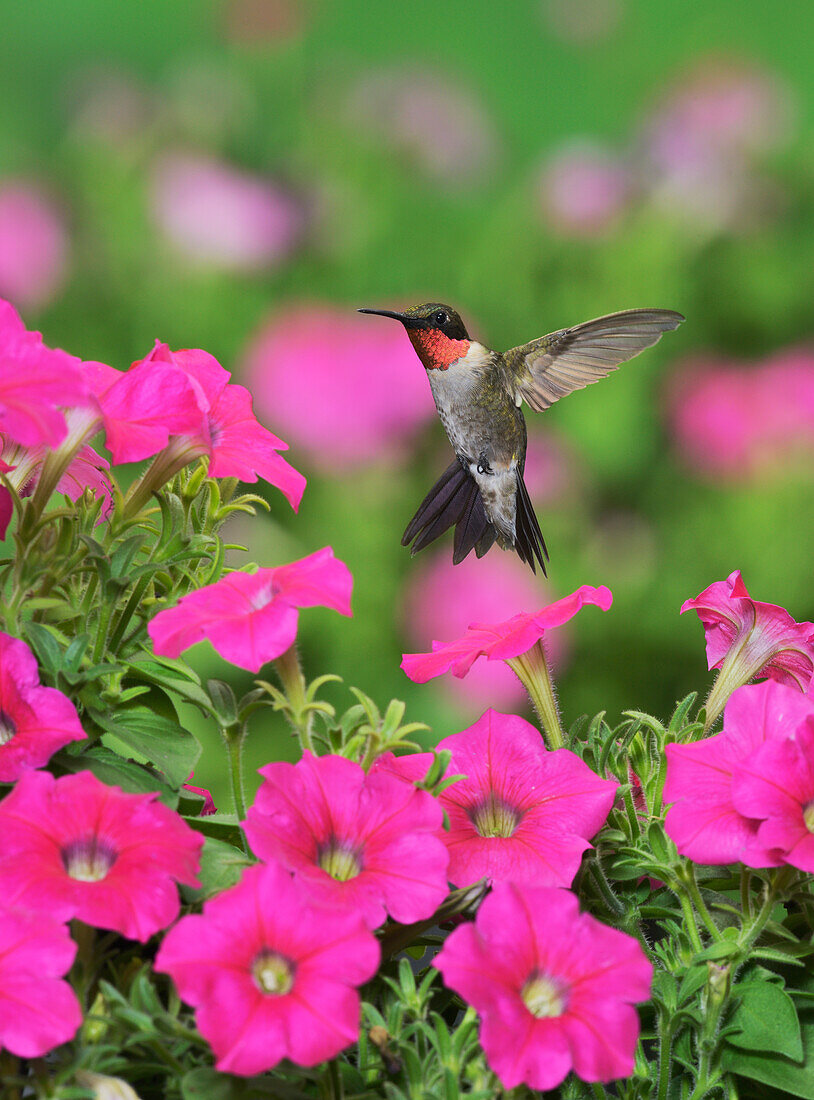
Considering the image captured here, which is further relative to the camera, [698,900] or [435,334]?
[435,334]

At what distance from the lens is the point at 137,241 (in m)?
1.52

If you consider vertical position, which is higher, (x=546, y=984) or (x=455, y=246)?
(x=546, y=984)

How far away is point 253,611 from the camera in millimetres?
360

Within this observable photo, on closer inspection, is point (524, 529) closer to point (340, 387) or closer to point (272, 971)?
point (272, 971)

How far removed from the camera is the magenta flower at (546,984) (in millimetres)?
296

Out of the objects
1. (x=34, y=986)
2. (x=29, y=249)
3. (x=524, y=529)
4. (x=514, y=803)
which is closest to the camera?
(x=34, y=986)

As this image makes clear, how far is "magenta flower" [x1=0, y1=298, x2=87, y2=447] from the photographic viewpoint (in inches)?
12.7

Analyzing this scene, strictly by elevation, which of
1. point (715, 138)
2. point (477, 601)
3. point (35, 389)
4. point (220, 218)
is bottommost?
point (477, 601)

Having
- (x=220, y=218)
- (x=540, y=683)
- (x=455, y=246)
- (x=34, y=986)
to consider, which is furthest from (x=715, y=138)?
(x=34, y=986)

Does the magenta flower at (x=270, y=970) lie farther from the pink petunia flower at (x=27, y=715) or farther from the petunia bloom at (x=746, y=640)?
the petunia bloom at (x=746, y=640)

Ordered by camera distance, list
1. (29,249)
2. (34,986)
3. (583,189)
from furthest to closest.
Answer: (583,189)
(29,249)
(34,986)

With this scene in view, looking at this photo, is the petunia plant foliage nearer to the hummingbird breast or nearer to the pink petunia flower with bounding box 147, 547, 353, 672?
the pink petunia flower with bounding box 147, 547, 353, 672

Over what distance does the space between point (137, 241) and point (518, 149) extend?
0.52m

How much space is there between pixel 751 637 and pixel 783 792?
0.12m
